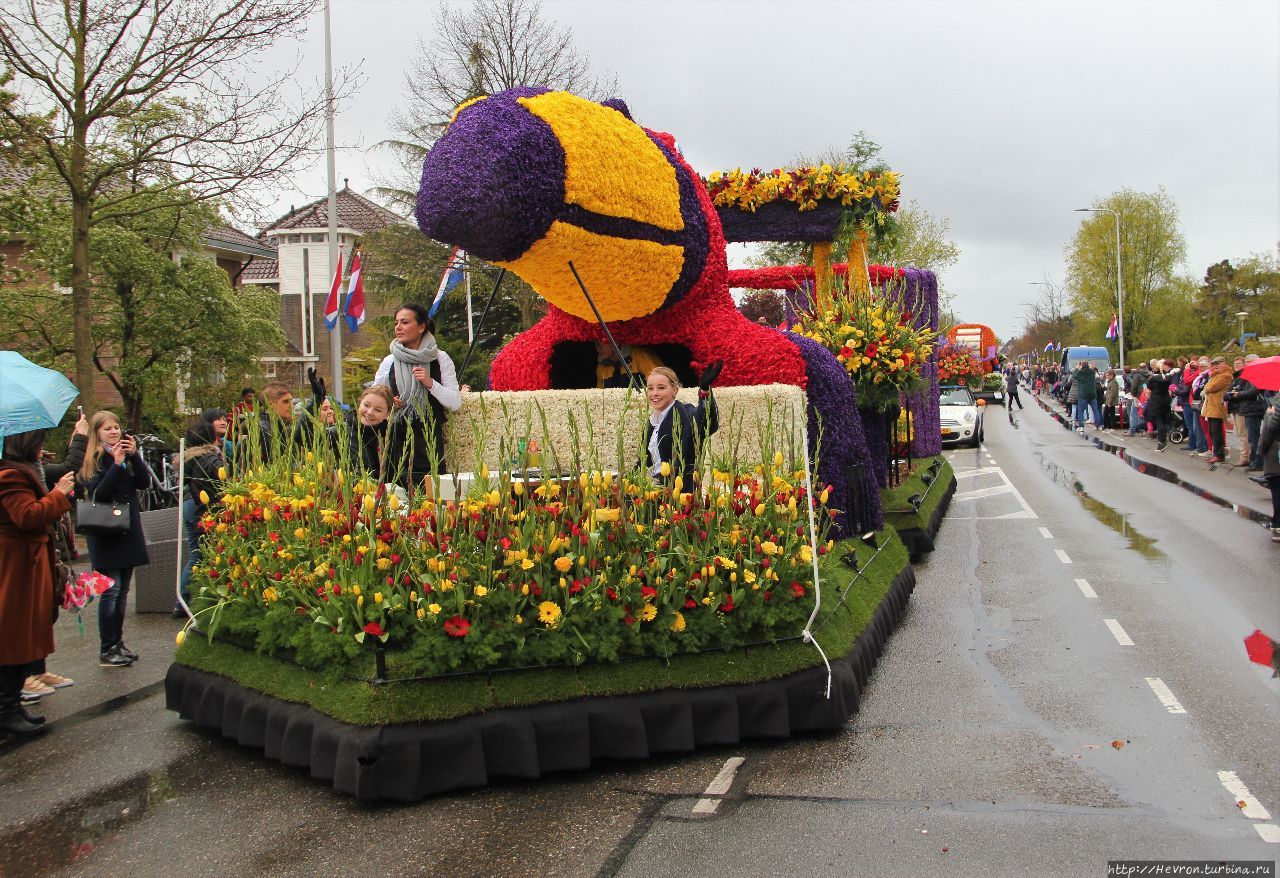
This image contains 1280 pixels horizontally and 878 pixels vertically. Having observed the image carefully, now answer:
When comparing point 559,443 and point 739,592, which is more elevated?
point 559,443

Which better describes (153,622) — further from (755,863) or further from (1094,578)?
(1094,578)

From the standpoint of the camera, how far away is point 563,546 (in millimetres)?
4996

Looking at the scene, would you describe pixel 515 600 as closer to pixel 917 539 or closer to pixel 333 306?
pixel 917 539

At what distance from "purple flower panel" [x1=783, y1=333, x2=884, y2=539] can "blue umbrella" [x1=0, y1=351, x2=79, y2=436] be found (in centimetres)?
528

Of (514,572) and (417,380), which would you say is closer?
(514,572)

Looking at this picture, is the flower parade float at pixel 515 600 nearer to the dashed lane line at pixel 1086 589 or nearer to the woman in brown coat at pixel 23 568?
the woman in brown coat at pixel 23 568

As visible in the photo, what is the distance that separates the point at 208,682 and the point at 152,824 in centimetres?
120

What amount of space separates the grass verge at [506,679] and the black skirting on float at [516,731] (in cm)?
4

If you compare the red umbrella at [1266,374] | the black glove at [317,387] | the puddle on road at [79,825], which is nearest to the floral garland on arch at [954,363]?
the red umbrella at [1266,374]

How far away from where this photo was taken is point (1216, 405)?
19.1 metres

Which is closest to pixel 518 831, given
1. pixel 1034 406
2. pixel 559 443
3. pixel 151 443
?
pixel 559 443

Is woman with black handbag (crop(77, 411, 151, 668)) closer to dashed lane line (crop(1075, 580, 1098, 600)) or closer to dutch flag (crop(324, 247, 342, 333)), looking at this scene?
dashed lane line (crop(1075, 580, 1098, 600))

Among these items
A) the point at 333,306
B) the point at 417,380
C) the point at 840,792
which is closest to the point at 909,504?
the point at 417,380

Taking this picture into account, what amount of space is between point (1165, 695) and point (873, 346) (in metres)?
5.31
